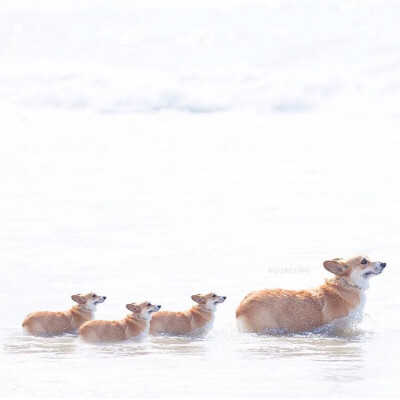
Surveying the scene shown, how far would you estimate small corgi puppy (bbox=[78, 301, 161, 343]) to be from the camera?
13.1m

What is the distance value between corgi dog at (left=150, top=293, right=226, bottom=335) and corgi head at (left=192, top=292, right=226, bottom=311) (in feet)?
0.09

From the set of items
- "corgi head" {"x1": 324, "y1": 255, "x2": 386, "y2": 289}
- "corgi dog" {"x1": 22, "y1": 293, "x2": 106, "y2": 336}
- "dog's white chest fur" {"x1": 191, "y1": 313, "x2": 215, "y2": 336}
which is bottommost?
"dog's white chest fur" {"x1": 191, "y1": 313, "x2": 215, "y2": 336}

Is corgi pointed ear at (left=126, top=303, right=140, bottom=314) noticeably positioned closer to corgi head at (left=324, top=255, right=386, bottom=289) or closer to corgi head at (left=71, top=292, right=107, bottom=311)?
corgi head at (left=71, top=292, right=107, bottom=311)

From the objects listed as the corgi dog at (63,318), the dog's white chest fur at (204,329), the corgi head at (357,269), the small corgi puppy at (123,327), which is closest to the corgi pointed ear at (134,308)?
the small corgi puppy at (123,327)

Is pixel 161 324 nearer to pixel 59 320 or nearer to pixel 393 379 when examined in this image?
pixel 59 320

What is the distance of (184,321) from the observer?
47.0ft

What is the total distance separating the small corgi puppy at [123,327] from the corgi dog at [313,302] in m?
1.07

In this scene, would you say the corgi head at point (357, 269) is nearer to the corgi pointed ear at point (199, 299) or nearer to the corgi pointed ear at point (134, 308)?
the corgi pointed ear at point (199, 299)

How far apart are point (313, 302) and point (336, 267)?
557 mm

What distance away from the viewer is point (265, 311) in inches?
540

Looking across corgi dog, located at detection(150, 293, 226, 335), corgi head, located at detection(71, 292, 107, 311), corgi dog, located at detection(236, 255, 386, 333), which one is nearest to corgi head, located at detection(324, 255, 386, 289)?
corgi dog, located at detection(236, 255, 386, 333)

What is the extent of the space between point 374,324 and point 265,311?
146 centimetres

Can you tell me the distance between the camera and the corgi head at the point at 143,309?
13844mm

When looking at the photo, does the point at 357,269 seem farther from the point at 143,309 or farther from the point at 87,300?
the point at 87,300
